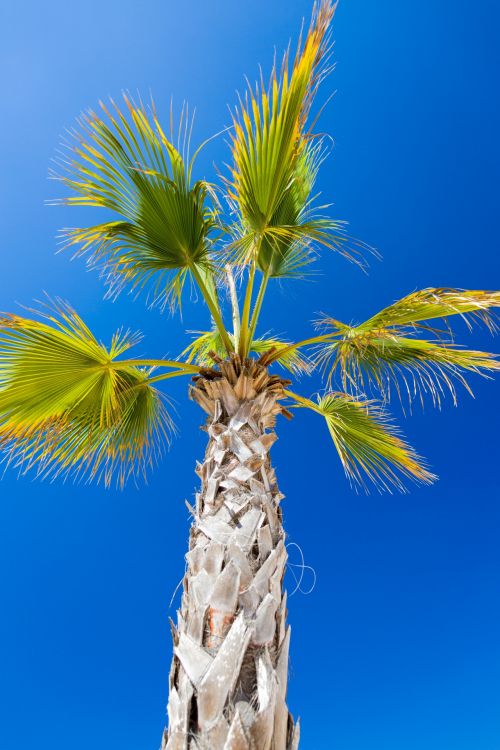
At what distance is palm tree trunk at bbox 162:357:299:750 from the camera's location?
253cm

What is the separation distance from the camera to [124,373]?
4492mm

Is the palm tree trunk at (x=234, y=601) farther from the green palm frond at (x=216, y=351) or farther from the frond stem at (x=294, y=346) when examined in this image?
the green palm frond at (x=216, y=351)

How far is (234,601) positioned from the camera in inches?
113

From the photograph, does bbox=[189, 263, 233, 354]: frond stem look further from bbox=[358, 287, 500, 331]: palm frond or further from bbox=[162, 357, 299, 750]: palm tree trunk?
bbox=[358, 287, 500, 331]: palm frond

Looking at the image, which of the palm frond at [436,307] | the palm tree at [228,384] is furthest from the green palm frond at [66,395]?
the palm frond at [436,307]

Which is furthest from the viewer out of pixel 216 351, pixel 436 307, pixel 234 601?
pixel 216 351

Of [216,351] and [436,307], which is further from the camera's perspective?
[216,351]

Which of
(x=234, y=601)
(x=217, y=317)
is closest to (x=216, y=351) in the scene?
(x=217, y=317)

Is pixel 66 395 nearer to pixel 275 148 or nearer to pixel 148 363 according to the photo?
pixel 148 363

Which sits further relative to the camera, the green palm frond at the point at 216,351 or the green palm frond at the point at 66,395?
the green palm frond at the point at 216,351

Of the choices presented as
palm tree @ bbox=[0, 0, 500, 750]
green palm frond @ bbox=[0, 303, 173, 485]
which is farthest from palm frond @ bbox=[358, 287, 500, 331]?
green palm frond @ bbox=[0, 303, 173, 485]

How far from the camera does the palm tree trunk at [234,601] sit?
8.30ft

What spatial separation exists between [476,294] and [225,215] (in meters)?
2.12

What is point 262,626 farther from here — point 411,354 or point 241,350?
point 411,354
